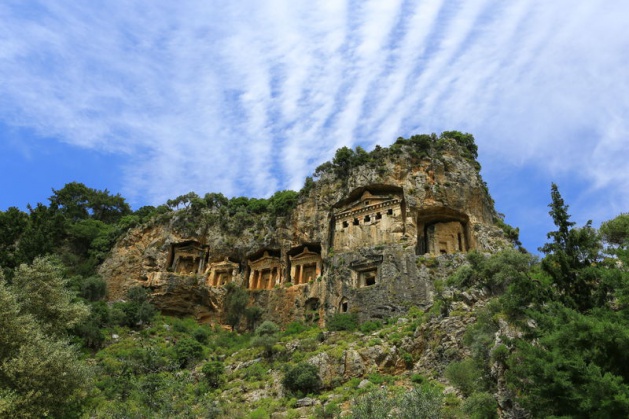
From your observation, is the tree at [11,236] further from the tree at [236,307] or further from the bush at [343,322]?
the bush at [343,322]

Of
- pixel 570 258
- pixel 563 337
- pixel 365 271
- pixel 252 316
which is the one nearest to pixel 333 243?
pixel 365 271

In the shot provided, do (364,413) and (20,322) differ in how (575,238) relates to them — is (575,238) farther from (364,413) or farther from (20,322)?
(20,322)

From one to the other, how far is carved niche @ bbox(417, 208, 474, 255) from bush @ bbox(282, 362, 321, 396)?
67.6 ft

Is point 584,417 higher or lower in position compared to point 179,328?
lower

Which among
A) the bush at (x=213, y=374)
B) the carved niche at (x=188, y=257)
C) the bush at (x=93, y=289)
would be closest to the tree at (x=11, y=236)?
the bush at (x=93, y=289)

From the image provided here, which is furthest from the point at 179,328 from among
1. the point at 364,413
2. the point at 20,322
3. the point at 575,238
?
the point at 575,238

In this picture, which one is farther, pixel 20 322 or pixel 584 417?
pixel 20 322

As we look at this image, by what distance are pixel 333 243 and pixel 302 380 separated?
21.1 meters

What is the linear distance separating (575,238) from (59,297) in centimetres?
2592

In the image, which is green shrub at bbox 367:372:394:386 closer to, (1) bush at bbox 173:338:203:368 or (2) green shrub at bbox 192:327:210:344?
(1) bush at bbox 173:338:203:368

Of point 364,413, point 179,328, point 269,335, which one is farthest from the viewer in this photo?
point 179,328

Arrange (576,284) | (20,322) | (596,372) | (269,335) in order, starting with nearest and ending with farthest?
(596,372), (576,284), (20,322), (269,335)

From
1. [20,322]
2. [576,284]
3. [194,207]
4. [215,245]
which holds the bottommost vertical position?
[20,322]

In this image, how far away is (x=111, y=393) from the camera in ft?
97.4
